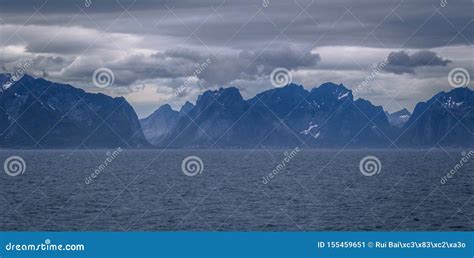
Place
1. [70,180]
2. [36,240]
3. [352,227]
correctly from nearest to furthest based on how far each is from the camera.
Result: [36,240] → [352,227] → [70,180]

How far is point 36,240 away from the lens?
40062 millimetres

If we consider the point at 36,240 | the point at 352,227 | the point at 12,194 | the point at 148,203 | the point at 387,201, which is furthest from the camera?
the point at 12,194

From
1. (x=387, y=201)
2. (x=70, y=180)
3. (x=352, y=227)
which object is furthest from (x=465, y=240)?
(x=70, y=180)

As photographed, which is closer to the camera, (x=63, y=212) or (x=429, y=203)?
(x=63, y=212)

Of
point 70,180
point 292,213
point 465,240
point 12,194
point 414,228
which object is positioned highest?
point 70,180

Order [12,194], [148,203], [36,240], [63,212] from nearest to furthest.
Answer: [36,240] → [63,212] → [148,203] → [12,194]

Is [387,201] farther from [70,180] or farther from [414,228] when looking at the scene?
[70,180]

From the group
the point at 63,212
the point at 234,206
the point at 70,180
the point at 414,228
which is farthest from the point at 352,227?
the point at 70,180

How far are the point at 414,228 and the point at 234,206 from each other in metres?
28.4

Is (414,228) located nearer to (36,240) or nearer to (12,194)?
(36,240)

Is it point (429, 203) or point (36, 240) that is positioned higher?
point (429, 203)

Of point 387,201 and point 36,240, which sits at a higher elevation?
point 387,201

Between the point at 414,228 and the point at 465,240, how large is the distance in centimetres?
4431

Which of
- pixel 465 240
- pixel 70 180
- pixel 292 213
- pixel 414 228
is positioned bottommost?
pixel 465 240
